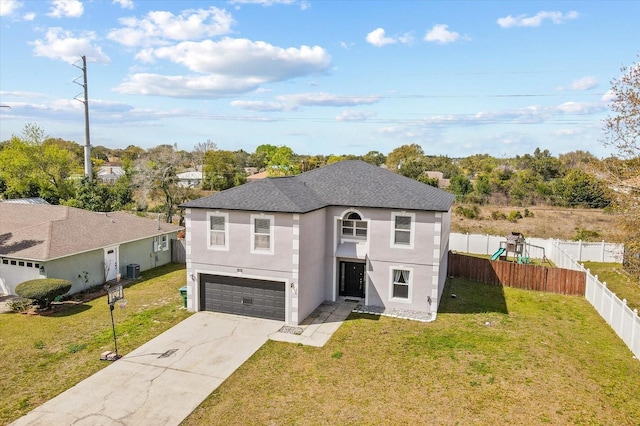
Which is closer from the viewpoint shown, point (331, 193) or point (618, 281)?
point (331, 193)

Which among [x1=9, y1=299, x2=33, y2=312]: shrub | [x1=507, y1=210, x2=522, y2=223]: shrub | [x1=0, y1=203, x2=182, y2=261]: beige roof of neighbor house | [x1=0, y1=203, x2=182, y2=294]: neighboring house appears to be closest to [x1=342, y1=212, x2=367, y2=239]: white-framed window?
[x1=0, y1=203, x2=182, y2=294]: neighboring house

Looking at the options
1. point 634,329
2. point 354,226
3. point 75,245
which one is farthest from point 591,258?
point 75,245

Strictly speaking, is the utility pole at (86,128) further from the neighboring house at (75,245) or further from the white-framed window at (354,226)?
the white-framed window at (354,226)

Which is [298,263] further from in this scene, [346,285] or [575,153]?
[575,153]

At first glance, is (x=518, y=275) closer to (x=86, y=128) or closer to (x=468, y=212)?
(x=468, y=212)

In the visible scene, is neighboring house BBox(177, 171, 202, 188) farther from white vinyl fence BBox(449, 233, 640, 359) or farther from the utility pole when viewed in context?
white vinyl fence BBox(449, 233, 640, 359)

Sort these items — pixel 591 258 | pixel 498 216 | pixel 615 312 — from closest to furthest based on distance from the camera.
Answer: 1. pixel 615 312
2. pixel 591 258
3. pixel 498 216
